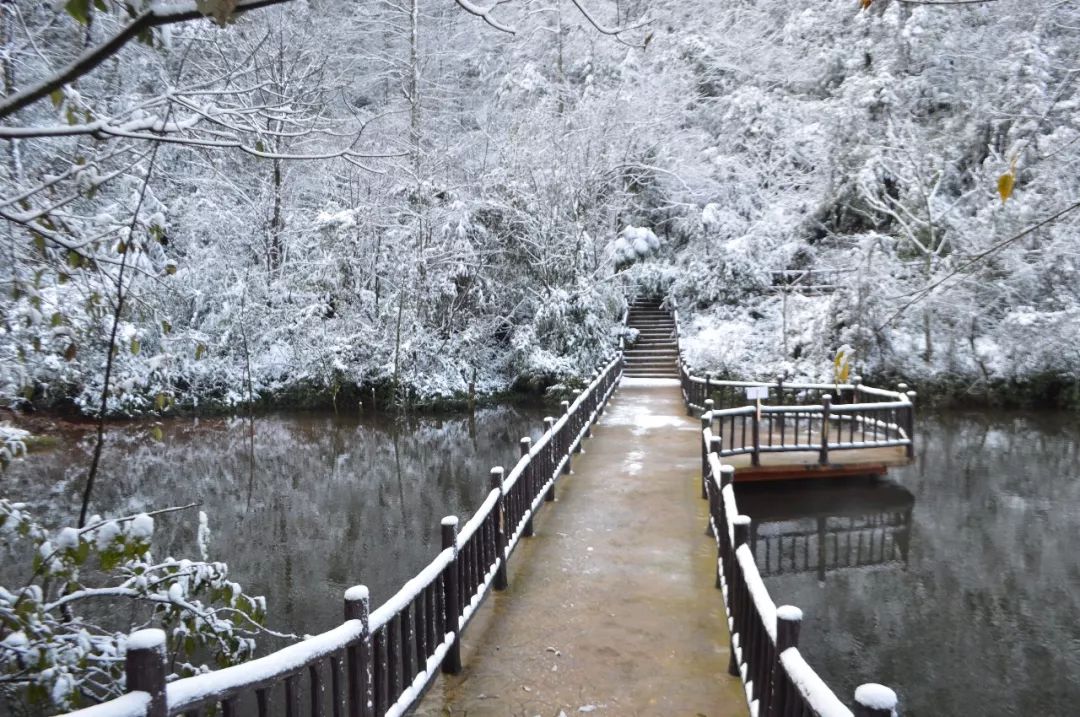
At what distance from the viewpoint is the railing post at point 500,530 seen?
19.9 ft

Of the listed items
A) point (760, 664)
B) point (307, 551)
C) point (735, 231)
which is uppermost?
point (735, 231)

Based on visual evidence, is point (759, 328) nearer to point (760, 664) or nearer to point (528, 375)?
point (528, 375)

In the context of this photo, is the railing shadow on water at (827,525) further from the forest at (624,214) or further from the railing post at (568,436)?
the forest at (624,214)

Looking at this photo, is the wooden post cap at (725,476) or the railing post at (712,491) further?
the railing post at (712,491)

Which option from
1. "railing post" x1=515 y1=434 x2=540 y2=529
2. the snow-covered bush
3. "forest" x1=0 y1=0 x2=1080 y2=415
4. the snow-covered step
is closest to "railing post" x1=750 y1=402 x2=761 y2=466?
"railing post" x1=515 y1=434 x2=540 y2=529

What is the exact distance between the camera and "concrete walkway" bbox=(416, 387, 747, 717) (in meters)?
4.41

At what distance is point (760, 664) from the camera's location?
Answer: 3.81 meters

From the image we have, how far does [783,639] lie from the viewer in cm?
321

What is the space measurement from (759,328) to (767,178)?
768 centimetres

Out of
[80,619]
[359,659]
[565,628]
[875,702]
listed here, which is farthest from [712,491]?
[80,619]

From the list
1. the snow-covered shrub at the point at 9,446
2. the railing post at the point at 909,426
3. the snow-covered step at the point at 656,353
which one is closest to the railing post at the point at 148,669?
the snow-covered shrub at the point at 9,446

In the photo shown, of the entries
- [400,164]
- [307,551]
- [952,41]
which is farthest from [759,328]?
[307,551]

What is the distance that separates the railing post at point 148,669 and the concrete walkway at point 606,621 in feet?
8.26

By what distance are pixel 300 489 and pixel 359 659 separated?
11.6 m
